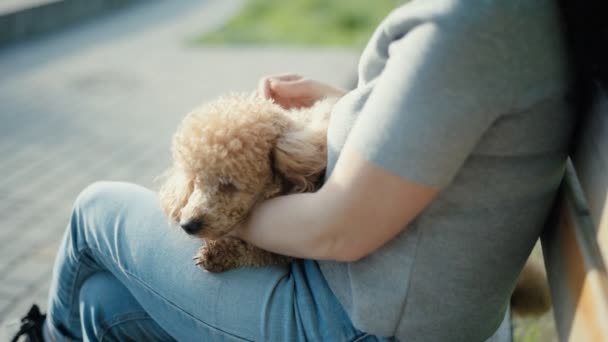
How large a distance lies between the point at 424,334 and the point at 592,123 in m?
0.58

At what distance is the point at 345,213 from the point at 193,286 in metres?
0.53

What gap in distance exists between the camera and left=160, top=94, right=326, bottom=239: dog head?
5.11 ft

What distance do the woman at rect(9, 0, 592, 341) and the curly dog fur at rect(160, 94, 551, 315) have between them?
52mm

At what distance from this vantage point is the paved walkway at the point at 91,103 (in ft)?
11.5

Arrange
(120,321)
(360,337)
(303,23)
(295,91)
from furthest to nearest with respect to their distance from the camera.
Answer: (303,23), (295,91), (120,321), (360,337)

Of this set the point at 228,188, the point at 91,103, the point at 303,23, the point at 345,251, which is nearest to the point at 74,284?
the point at 228,188

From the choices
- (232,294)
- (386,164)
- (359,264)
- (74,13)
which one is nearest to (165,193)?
(232,294)

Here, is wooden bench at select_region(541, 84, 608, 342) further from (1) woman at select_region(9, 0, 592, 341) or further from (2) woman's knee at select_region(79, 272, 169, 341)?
(2) woman's knee at select_region(79, 272, 169, 341)

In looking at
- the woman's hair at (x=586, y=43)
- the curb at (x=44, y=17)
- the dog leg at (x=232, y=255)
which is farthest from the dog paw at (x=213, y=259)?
the curb at (x=44, y=17)

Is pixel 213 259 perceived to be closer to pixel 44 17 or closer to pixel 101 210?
pixel 101 210

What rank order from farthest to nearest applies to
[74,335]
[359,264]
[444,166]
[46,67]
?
[46,67]
[74,335]
[359,264]
[444,166]

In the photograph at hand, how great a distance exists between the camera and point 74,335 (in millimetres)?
2008

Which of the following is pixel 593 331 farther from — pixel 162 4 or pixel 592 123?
pixel 162 4

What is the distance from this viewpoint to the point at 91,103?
18.5ft
